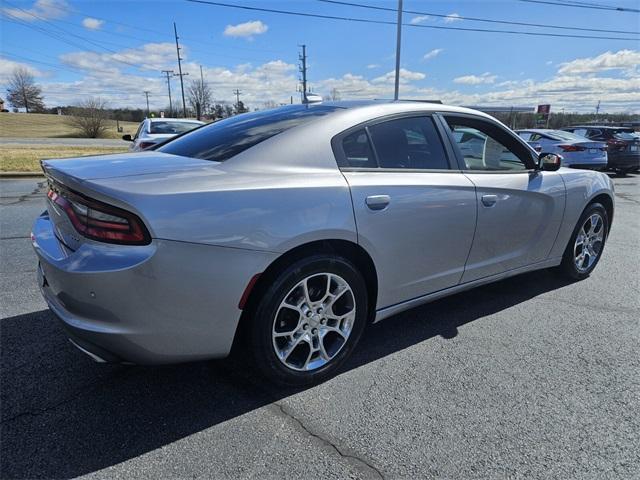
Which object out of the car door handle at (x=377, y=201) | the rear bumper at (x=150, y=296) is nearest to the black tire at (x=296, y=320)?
the rear bumper at (x=150, y=296)

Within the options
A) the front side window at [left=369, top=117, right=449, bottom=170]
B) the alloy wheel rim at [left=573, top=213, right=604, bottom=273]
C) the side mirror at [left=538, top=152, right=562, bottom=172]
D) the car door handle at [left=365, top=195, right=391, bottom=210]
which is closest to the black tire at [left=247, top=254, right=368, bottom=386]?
the car door handle at [left=365, top=195, right=391, bottom=210]

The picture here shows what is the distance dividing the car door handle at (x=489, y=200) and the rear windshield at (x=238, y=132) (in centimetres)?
122

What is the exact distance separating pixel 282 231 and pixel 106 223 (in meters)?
0.79

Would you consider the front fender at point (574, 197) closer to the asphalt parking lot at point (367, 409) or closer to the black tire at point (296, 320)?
the asphalt parking lot at point (367, 409)

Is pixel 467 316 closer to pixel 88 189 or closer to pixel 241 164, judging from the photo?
pixel 241 164

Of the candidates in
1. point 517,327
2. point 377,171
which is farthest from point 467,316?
point 377,171

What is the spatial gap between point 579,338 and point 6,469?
11.3ft

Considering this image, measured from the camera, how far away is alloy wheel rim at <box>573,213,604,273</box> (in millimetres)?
4164

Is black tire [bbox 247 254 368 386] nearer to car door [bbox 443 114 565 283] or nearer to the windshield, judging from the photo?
car door [bbox 443 114 565 283]

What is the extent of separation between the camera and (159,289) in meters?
1.92

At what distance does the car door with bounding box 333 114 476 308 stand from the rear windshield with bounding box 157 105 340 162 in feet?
1.26

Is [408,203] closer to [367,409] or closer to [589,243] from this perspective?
[367,409]

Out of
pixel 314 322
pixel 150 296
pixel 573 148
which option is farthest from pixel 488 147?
pixel 573 148

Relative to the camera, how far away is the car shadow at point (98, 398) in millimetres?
1968
